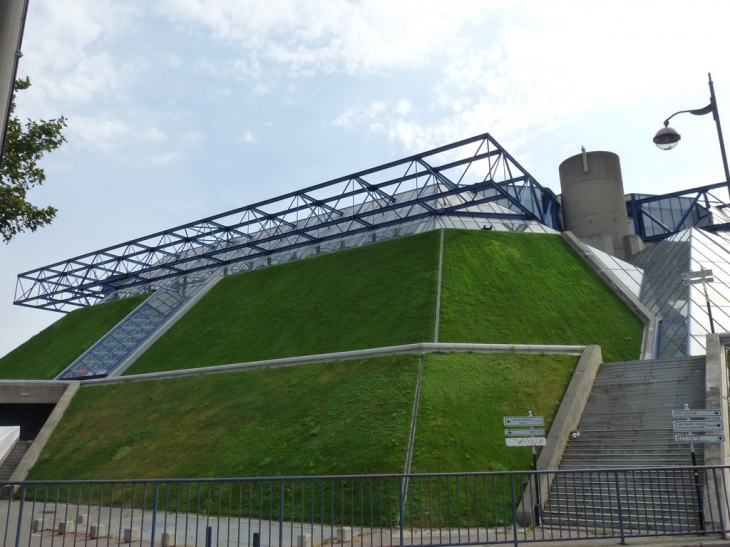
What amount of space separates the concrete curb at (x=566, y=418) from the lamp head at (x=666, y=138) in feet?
28.7

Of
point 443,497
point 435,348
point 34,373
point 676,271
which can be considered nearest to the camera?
point 443,497

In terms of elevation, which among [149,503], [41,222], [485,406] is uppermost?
[41,222]

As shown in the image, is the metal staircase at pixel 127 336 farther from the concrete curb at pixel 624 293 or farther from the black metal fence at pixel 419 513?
the concrete curb at pixel 624 293

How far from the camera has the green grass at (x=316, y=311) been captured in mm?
28797

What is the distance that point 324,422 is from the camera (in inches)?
805

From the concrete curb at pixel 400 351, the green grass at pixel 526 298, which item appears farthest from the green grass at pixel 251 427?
the green grass at pixel 526 298

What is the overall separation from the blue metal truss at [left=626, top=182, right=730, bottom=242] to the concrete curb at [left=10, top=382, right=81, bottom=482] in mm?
43632

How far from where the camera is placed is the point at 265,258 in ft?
168

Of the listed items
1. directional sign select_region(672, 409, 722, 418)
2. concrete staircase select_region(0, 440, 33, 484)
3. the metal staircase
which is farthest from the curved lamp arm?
the metal staircase

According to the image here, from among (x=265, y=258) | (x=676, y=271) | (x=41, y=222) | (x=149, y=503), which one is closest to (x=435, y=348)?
(x=149, y=503)

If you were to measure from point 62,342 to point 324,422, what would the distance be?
35.0 m

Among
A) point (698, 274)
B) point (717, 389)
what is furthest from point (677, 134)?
point (698, 274)

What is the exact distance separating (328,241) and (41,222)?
94.5 ft

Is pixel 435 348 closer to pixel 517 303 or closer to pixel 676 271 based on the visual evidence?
pixel 517 303
